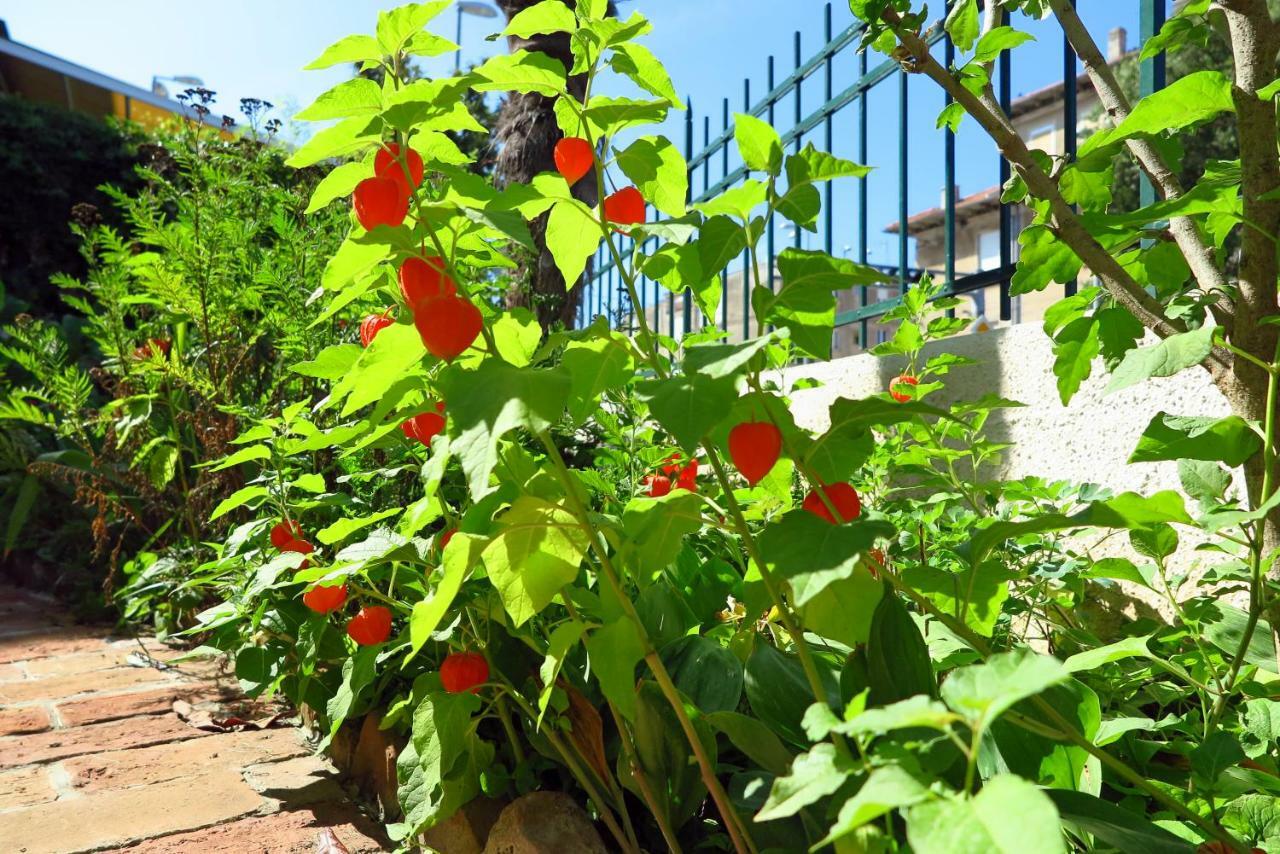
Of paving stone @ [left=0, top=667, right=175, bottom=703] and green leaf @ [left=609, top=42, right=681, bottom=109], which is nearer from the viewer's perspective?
green leaf @ [left=609, top=42, right=681, bottom=109]

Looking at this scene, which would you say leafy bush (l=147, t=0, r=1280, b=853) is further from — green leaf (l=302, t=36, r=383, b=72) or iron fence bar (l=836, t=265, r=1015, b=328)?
iron fence bar (l=836, t=265, r=1015, b=328)

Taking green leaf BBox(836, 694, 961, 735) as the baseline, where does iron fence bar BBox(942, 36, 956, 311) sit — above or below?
above

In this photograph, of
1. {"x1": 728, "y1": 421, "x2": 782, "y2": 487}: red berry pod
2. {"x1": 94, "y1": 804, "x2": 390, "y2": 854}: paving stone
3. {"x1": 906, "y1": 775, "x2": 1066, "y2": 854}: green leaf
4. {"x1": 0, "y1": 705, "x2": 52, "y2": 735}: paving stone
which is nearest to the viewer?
{"x1": 906, "y1": 775, "x2": 1066, "y2": 854}: green leaf

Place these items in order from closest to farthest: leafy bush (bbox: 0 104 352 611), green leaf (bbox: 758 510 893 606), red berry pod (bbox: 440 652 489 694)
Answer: green leaf (bbox: 758 510 893 606), red berry pod (bbox: 440 652 489 694), leafy bush (bbox: 0 104 352 611)

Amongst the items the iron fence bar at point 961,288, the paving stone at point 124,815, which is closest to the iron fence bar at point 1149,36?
the iron fence bar at point 961,288

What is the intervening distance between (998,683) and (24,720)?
10.1 ft

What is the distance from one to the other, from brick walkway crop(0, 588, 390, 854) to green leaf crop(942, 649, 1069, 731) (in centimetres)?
145

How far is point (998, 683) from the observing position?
0.52 metres

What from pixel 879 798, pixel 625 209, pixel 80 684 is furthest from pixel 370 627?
pixel 80 684

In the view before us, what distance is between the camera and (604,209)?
90 cm

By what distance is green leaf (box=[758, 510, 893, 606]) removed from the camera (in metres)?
0.63

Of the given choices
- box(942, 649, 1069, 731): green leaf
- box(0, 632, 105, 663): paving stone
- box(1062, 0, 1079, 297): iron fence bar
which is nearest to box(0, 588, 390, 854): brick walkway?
box(0, 632, 105, 663): paving stone

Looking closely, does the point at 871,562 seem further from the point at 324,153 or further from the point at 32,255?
the point at 32,255

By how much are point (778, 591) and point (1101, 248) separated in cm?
66
